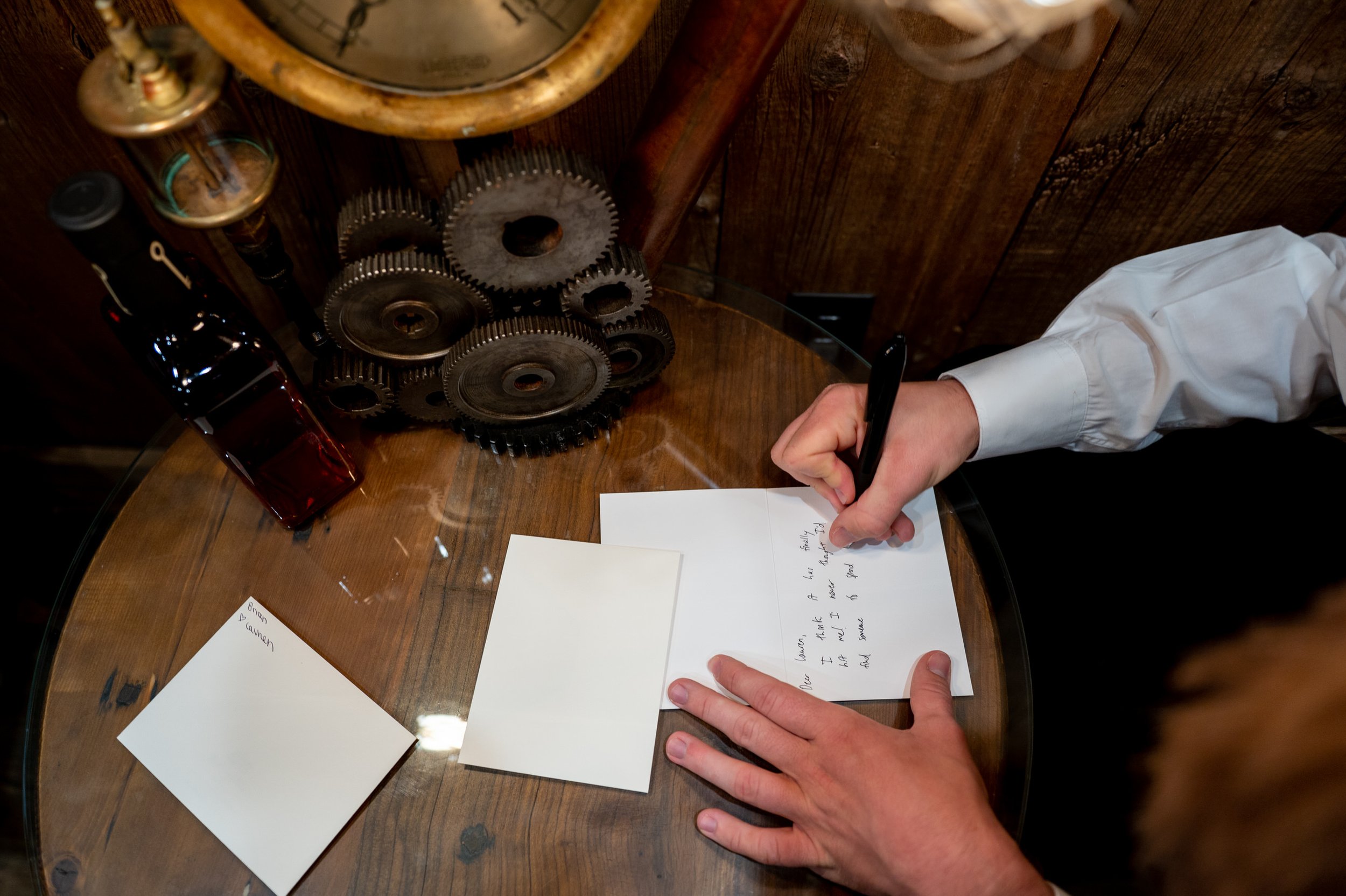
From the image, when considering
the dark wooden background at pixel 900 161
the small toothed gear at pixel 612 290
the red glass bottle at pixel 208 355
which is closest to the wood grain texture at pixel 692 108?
the small toothed gear at pixel 612 290

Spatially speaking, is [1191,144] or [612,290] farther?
[1191,144]

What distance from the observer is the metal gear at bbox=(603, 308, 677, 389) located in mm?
879

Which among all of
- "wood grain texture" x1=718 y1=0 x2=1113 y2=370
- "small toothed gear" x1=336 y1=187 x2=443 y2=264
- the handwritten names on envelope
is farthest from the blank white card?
"wood grain texture" x1=718 y1=0 x2=1113 y2=370

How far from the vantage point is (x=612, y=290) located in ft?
2.79

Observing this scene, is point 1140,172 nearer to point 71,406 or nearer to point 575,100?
point 575,100

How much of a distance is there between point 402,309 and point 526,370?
0.14 m

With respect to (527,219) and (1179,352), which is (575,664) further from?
(1179,352)

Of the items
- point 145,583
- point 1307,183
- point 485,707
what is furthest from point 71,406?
point 1307,183

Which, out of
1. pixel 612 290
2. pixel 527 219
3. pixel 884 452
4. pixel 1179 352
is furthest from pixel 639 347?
pixel 1179 352

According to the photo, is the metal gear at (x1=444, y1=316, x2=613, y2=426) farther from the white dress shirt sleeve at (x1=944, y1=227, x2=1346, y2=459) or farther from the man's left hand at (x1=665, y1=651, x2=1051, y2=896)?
the white dress shirt sleeve at (x1=944, y1=227, x2=1346, y2=459)

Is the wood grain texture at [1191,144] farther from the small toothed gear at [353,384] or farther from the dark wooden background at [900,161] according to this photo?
the small toothed gear at [353,384]

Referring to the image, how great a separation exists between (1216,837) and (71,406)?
194 centimetres

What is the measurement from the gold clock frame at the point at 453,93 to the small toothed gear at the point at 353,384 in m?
0.28

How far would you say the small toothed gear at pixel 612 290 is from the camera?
0.80 meters
